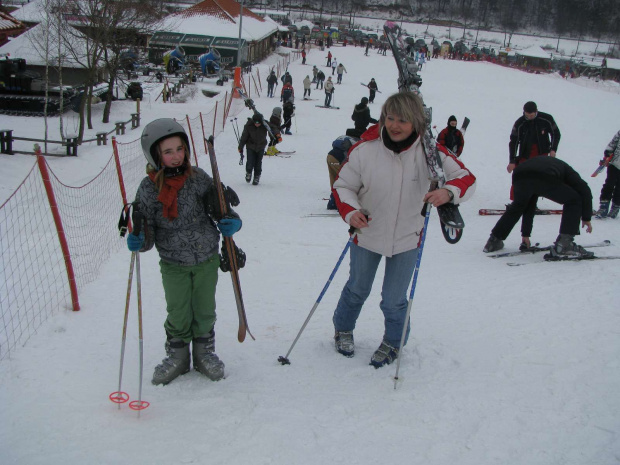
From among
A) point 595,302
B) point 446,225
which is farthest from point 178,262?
point 595,302

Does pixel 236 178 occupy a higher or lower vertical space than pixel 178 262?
lower

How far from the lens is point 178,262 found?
3027mm

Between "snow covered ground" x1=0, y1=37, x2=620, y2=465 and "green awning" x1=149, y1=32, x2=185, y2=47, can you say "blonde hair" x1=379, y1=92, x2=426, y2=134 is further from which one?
"green awning" x1=149, y1=32, x2=185, y2=47

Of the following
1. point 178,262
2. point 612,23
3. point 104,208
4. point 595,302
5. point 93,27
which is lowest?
point 104,208

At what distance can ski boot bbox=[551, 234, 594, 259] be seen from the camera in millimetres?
5680

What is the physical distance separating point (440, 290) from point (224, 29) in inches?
1464

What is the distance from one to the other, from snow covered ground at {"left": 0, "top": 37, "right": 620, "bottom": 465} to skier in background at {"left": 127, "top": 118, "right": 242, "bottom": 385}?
283 millimetres

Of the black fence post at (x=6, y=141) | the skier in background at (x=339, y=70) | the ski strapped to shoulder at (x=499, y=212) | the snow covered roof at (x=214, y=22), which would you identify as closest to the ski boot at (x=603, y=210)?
the ski strapped to shoulder at (x=499, y=212)

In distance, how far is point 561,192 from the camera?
18.2 ft

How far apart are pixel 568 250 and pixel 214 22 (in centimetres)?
3872

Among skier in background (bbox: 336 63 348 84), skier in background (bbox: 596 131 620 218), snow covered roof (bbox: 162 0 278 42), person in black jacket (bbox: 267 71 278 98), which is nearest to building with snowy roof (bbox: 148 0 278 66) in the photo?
snow covered roof (bbox: 162 0 278 42)

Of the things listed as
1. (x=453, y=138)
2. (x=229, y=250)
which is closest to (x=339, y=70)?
(x=453, y=138)

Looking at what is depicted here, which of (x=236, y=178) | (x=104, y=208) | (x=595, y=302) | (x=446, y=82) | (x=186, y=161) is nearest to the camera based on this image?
(x=186, y=161)

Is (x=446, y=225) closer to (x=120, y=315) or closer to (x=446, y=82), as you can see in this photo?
(x=120, y=315)
